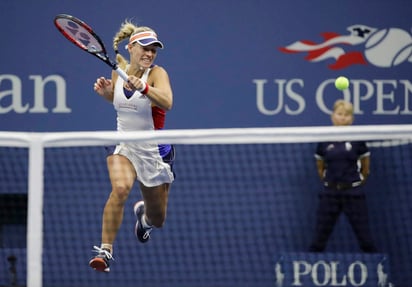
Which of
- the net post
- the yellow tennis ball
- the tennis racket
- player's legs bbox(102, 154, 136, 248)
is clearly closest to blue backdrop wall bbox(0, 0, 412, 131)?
the yellow tennis ball

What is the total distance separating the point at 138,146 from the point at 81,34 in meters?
0.80

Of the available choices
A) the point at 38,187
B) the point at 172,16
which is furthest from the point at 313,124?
the point at 38,187

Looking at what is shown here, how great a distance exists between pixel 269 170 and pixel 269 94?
943mm

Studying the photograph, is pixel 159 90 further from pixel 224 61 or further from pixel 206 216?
pixel 224 61

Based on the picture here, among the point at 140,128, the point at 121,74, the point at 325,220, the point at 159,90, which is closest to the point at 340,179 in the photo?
the point at 325,220

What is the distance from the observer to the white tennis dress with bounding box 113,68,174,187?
8617mm

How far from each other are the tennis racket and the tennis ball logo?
7.92 ft

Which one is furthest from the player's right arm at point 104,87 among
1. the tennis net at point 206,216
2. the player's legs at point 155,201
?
the player's legs at point 155,201

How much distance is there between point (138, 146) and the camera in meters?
8.67

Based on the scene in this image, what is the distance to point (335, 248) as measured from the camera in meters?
10.2

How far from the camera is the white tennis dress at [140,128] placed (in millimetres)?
8617

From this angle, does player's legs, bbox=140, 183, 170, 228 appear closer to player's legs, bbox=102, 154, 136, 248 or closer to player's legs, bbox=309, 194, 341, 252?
player's legs, bbox=102, 154, 136, 248

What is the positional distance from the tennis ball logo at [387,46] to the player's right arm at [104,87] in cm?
247

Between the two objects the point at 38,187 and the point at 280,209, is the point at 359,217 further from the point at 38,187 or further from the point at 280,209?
the point at 38,187
